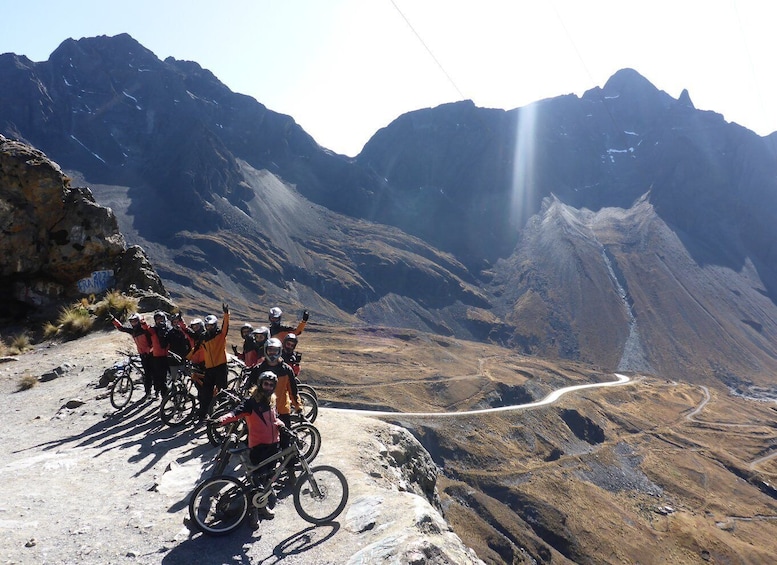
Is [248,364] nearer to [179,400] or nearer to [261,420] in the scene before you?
[179,400]

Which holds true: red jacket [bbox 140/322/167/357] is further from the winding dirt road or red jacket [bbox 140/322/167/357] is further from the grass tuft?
the winding dirt road

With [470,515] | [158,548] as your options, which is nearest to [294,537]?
[158,548]

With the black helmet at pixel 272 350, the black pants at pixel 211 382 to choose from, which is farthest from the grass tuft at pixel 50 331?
the black helmet at pixel 272 350

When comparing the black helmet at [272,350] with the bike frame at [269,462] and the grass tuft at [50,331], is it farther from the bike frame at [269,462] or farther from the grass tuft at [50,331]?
the grass tuft at [50,331]

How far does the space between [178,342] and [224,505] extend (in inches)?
267

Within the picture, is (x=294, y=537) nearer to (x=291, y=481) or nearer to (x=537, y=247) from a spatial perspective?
(x=291, y=481)

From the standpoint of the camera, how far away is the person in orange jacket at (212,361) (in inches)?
445

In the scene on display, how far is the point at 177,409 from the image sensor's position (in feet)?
40.8

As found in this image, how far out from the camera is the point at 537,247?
521 ft

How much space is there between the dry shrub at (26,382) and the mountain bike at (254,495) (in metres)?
11.7

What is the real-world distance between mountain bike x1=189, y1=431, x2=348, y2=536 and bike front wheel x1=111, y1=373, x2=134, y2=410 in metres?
7.44

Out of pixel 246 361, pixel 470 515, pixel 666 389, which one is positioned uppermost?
pixel 246 361

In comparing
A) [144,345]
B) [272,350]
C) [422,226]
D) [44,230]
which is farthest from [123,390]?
[422,226]

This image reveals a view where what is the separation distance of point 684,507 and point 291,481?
5229 centimetres
